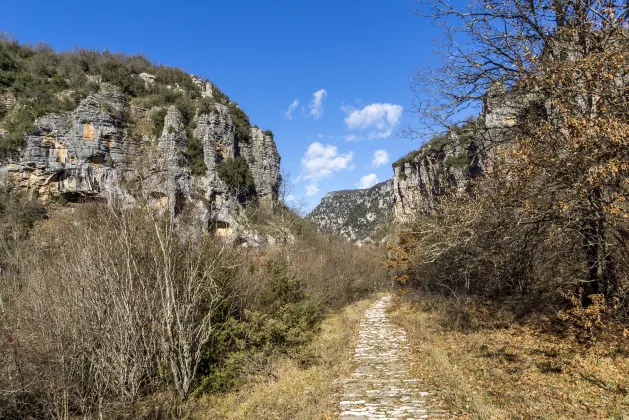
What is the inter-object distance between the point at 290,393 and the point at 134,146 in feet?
108

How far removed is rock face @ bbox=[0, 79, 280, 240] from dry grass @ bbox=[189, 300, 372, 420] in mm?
17664

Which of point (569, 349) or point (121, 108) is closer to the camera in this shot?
point (569, 349)

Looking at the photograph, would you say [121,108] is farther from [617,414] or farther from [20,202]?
[617,414]

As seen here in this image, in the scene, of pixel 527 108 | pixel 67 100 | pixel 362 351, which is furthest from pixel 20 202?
pixel 527 108

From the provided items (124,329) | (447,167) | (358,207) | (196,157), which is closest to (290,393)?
(124,329)

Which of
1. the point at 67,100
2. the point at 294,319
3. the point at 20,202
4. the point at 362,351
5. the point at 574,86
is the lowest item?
the point at 362,351

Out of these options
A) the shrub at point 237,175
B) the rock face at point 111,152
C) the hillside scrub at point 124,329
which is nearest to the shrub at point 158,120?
the rock face at point 111,152

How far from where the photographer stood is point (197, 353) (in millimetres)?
7562

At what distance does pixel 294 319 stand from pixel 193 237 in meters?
3.89

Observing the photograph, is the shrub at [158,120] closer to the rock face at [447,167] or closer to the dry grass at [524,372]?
the rock face at [447,167]

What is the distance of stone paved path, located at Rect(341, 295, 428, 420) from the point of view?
563 cm

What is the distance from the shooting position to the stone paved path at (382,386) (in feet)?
18.5

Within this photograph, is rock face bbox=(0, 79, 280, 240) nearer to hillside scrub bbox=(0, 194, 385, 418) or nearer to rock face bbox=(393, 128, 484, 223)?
rock face bbox=(393, 128, 484, 223)

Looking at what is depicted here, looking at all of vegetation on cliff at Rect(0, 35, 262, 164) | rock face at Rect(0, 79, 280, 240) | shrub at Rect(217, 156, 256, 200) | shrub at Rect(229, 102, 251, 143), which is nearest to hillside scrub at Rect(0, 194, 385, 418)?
rock face at Rect(0, 79, 280, 240)
